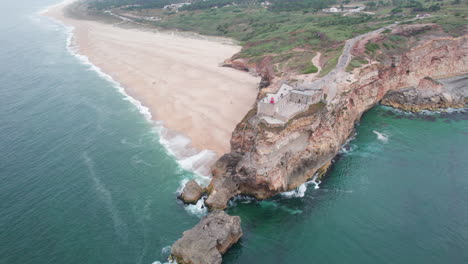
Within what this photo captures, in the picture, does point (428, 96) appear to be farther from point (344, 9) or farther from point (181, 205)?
point (344, 9)

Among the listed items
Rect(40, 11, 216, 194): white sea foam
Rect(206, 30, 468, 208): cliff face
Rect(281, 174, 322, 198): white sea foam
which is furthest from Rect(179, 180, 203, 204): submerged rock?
Rect(281, 174, 322, 198): white sea foam

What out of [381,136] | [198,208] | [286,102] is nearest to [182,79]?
[286,102]

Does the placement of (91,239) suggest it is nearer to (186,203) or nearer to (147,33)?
(186,203)

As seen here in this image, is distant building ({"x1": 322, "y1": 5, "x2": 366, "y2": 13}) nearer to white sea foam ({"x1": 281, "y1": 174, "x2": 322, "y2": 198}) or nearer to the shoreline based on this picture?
the shoreline

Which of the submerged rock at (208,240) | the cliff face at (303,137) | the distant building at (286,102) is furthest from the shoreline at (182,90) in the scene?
the distant building at (286,102)

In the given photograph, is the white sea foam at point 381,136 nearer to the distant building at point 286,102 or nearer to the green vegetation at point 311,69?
the distant building at point 286,102
